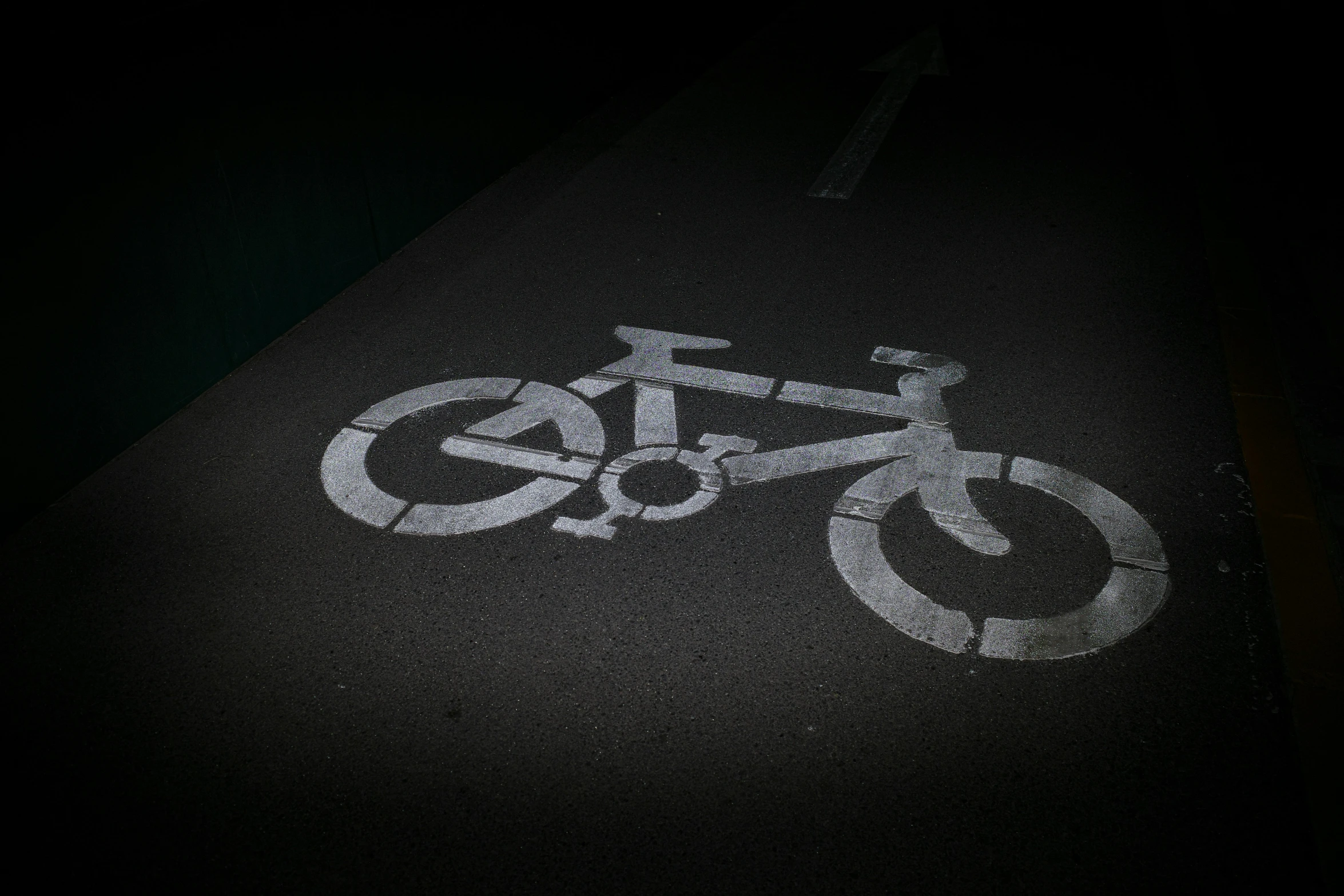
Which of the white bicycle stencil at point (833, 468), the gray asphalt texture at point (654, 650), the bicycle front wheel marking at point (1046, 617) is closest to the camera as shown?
the gray asphalt texture at point (654, 650)

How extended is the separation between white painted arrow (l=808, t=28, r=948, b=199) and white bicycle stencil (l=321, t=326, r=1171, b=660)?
283cm

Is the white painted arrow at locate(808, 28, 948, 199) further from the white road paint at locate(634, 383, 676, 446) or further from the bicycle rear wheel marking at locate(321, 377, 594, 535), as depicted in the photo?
the bicycle rear wheel marking at locate(321, 377, 594, 535)

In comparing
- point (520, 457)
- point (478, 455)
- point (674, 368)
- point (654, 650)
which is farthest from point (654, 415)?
point (654, 650)

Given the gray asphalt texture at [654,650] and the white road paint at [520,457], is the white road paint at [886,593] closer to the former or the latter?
the gray asphalt texture at [654,650]

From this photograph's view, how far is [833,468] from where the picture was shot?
4.04 m

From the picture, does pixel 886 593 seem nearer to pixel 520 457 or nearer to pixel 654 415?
pixel 654 415

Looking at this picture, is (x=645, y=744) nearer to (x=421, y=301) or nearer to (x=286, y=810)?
(x=286, y=810)

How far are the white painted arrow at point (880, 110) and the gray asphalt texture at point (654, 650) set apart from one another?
198cm

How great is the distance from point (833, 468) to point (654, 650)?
4.19 ft

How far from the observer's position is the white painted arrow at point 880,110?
7270 mm

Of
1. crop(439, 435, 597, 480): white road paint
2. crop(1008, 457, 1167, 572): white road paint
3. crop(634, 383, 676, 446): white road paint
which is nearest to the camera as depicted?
crop(1008, 457, 1167, 572): white road paint

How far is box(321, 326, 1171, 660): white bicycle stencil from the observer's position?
3.29 m

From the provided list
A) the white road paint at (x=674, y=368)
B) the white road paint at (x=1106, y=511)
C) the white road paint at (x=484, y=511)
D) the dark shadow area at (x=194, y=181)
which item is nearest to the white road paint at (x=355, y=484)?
the white road paint at (x=484, y=511)

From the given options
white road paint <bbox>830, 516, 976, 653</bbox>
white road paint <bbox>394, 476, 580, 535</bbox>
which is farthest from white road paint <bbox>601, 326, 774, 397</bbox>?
white road paint <bbox>830, 516, 976, 653</bbox>
